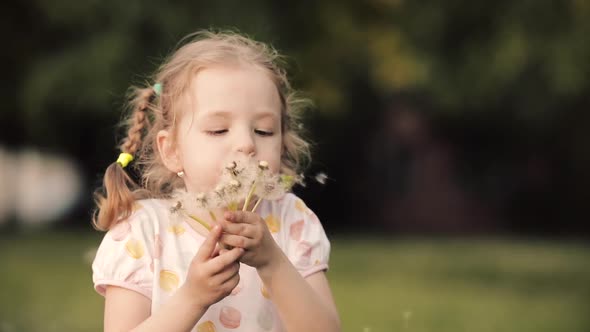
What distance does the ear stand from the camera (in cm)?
276

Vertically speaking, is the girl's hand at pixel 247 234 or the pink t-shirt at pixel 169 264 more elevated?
the girl's hand at pixel 247 234

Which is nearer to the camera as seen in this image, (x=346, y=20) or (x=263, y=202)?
(x=263, y=202)

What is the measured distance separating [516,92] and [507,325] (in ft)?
18.8

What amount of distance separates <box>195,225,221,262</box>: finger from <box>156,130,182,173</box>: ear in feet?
1.67

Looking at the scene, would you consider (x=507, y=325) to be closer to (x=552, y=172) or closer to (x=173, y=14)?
(x=173, y=14)

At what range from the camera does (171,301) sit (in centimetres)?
243

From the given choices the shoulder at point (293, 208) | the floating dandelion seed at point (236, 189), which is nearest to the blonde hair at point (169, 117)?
the shoulder at point (293, 208)

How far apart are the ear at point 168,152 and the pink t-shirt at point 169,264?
0.13 m

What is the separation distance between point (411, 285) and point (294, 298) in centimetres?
692

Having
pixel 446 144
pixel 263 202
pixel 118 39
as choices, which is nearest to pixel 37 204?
pixel 446 144

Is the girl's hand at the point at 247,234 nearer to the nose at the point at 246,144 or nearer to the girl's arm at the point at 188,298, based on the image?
the girl's arm at the point at 188,298

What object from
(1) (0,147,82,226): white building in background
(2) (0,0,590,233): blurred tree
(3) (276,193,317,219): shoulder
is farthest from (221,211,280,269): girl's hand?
(1) (0,147,82,226): white building in background

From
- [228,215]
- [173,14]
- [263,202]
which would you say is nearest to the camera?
[228,215]

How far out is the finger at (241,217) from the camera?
2244 mm
